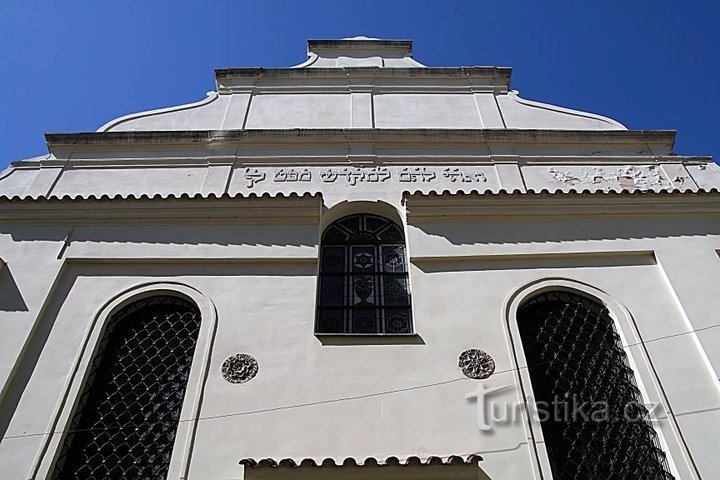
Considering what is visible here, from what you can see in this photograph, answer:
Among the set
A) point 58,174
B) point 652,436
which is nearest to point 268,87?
point 58,174

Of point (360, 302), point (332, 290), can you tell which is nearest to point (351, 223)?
point (332, 290)

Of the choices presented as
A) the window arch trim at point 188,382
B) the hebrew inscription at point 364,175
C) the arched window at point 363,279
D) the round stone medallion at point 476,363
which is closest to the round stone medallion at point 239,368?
the window arch trim at point 188,382

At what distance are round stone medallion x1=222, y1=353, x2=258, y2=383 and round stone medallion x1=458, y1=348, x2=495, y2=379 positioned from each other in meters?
2.10

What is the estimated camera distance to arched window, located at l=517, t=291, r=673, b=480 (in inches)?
226

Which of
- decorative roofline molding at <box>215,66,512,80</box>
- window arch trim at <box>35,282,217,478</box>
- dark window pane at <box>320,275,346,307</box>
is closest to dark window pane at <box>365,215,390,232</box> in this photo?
dark window pane at <box>320,275,346,307</box>

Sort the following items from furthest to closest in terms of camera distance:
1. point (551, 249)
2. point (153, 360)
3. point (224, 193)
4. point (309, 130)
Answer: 1. point (309, 130)
2. point (224, 193)
3. point (551, 249)
4. point (153, 360)

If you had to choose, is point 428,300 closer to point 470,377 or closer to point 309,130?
point 470,377

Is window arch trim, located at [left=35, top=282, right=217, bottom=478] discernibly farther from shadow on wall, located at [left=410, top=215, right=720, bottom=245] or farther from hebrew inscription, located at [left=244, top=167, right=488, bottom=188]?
shadow on wall, located at [left=410, top=215, right=720, bottom=245]

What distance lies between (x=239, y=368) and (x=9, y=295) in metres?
2.91

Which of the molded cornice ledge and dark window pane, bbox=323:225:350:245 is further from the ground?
the molded cornice ledge

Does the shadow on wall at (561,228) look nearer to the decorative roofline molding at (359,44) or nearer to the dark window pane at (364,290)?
the dark window pane at (364,290)

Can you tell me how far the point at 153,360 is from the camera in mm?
6641

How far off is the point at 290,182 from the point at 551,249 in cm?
369

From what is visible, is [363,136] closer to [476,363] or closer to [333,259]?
[333,259]
